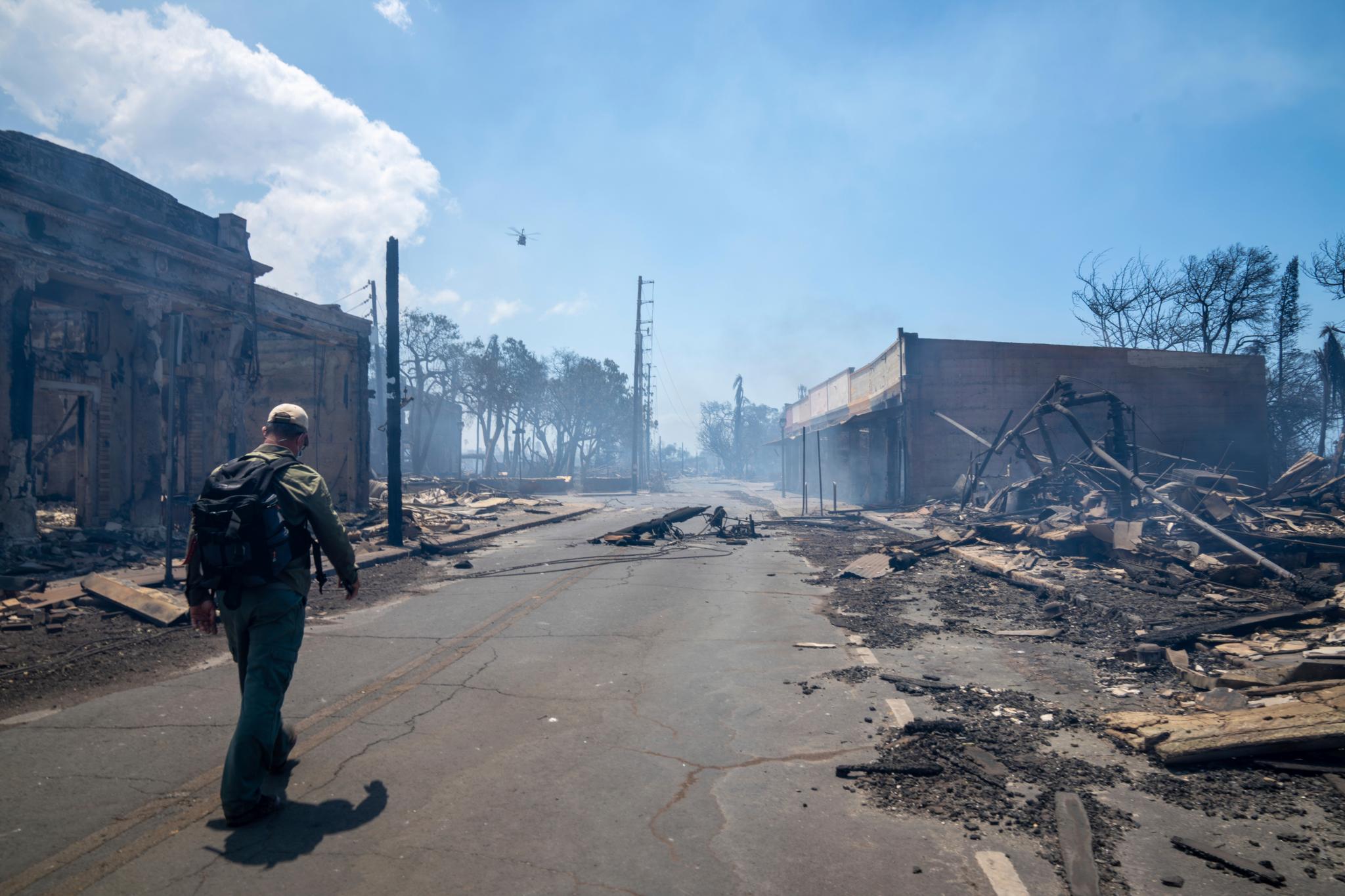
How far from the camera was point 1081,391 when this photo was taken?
28328mm

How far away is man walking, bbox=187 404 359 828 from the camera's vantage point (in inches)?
144

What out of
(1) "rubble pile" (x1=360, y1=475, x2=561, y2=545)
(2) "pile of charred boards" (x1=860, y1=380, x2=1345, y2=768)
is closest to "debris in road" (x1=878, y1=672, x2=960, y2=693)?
(2) "pile of charred boards" (x1=860, y1=380, x2=1345, y2=768)

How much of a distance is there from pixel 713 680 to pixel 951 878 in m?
3.14

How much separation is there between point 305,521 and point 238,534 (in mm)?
344

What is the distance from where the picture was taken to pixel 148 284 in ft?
53.9

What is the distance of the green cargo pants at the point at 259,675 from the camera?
3.57m

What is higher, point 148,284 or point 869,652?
point 148,284

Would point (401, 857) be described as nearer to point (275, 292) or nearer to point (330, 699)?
point (330, 699)

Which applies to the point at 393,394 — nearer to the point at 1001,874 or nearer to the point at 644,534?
the point at 644,534

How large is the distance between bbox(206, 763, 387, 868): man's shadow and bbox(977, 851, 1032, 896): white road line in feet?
8.94

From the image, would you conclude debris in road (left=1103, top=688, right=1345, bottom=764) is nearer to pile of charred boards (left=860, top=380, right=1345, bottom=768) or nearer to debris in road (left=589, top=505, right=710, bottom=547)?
pile of charred boards (left=860, top=380, right=1345, bottom=768)

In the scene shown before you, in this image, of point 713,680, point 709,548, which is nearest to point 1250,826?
point 713,680

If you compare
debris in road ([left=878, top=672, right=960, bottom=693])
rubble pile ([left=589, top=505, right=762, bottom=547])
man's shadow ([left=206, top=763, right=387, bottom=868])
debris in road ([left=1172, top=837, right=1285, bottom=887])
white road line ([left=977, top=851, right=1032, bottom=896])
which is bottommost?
debris in road ([left=878, top=672, right=960, bottom=693])


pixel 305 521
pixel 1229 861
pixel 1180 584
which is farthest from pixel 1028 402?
pixel 305 521
